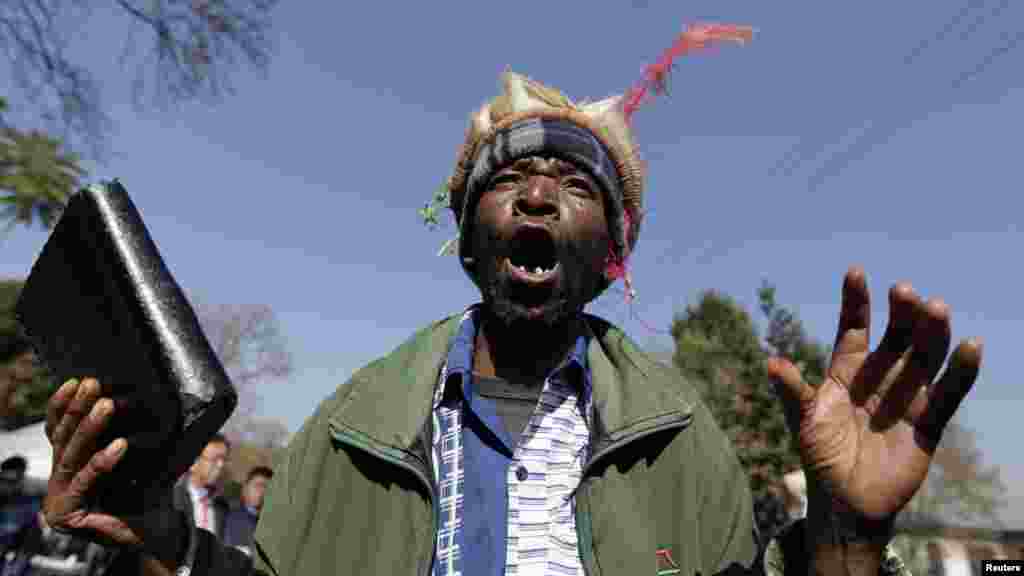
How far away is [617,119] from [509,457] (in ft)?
4.21

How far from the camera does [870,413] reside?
140cm

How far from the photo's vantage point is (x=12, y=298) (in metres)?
18.9

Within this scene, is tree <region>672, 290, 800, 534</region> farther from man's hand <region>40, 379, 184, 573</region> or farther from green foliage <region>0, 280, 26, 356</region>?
green foliage <region>0, 280, 26, 356</region>

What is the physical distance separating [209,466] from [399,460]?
5.75 m

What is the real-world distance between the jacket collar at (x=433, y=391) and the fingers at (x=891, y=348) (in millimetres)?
539

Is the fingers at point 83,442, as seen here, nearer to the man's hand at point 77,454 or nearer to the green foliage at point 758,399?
the man's hand at point 77,454

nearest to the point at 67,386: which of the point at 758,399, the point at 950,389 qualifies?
the point at 950,389

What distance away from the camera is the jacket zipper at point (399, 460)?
1657 millimetres

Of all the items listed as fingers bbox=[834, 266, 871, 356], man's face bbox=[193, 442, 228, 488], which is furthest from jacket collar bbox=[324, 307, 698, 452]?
man's face bbox=[193, 442, 228, 488]

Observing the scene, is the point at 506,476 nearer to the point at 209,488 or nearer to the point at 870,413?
the point at 870,413

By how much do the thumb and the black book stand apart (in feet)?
3.39

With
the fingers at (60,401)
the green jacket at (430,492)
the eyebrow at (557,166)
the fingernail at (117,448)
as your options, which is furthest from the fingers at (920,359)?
the fingers at (60,401)

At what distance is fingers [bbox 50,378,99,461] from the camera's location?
1.39m

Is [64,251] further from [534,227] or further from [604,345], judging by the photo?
[604,345]
